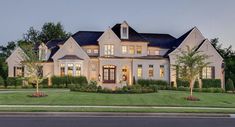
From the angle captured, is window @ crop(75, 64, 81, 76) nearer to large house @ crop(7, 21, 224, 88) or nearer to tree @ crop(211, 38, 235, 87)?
large house @ crop(7, 21, 224, 88)

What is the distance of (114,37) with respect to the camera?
52.3 m

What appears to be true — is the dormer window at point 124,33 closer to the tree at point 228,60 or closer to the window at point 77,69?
the window at point 77,69

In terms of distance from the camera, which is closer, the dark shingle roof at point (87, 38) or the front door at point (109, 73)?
the front door at point (109, 73)

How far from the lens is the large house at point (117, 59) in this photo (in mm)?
51156

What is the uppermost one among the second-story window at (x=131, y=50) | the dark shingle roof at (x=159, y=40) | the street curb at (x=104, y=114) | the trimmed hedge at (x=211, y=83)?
the dark shingle roof at (x=159, y=40)

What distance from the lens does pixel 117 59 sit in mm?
51906

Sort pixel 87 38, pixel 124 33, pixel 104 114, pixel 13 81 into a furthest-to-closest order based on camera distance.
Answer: pixel 87 38
pixel 124 33
pixel 13 81
pixel 104 114

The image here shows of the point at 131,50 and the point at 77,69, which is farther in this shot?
the point at 131,50

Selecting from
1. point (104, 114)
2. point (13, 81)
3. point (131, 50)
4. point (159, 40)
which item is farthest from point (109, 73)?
point (104, 114)

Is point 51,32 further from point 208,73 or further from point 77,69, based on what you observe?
point 208,73

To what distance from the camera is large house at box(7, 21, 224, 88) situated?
5116 centimetres

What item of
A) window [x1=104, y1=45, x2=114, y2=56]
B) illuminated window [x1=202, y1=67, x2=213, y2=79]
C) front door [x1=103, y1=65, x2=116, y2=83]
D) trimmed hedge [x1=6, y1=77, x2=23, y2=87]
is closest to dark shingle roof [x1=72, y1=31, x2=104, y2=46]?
window [x1=104, y1=45, x2=114, y2=56]

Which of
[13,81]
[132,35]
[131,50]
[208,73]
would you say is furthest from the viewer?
[132,35]

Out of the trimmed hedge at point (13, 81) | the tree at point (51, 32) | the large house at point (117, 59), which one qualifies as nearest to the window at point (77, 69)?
the large house at point (117, 59)
